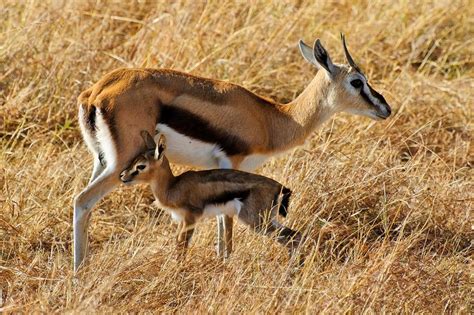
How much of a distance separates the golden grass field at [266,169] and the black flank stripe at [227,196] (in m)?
0.27

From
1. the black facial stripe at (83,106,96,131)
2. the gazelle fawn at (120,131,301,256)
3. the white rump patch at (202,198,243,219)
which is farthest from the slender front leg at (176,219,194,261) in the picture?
the black facial stripe at (83,106,96,131)

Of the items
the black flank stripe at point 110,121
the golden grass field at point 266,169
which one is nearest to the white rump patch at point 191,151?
the black flank stripe at point 110,121

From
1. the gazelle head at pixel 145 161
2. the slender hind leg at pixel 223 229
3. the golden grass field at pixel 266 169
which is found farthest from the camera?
the slender hind leg at pixel 223 229

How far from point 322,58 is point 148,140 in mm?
1570

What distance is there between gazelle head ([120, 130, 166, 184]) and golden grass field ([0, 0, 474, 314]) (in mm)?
380

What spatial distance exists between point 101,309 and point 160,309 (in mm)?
333

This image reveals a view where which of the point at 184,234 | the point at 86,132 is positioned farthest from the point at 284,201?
the point at 86,132

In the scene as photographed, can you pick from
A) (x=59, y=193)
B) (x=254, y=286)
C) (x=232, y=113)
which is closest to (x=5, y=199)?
(x=59, y=193)

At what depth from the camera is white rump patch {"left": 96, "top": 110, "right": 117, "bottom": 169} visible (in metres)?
5.92

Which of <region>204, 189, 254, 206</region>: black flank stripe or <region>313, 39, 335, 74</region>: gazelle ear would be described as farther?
<region>313, 39, 335, 74</region>: gazelle ear

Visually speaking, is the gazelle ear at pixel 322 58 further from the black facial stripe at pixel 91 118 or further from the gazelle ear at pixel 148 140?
the black facial stripe at pixel 91 118

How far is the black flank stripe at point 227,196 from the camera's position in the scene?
602 centimetres

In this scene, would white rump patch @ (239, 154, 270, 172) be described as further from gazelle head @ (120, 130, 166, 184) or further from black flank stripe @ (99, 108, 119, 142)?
black flank stripe @ (99, 108, 119, 142)

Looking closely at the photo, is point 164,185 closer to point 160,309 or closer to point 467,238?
point 160,309
